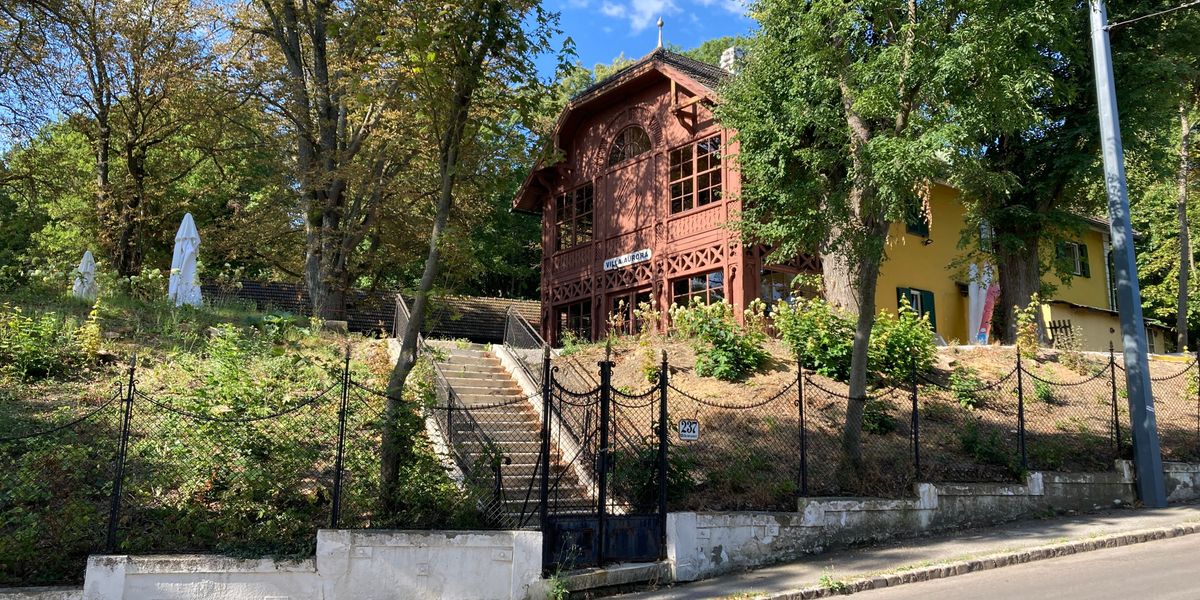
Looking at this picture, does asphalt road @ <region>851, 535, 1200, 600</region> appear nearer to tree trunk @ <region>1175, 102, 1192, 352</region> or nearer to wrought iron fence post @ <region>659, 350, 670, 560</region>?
wrought iron fence post @ <region>659, 350, 670, 560</region>

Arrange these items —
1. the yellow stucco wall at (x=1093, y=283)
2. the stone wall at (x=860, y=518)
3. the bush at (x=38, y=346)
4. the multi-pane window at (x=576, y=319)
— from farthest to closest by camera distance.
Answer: the yellow stucco wall at (x=1093, y=283) < the multi-pane window at (x=576, y=319) < the bush at (x=38, y=346) < the stone wall at (x=860, y=518)

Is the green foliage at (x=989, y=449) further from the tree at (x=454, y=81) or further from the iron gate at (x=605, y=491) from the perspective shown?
the tree at (x=454, y=81)

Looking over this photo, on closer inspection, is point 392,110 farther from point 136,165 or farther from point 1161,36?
point 1161,36

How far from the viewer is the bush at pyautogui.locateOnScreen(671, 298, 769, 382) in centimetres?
1571

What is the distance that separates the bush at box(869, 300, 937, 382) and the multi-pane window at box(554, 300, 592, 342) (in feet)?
30.9

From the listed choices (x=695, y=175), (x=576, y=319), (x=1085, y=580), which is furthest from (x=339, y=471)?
(x=576, y=319)

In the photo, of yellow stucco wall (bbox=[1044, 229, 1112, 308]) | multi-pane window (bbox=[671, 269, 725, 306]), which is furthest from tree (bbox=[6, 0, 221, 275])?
yellow stucco wall (bbox=[1044, 229, 1112, 308])

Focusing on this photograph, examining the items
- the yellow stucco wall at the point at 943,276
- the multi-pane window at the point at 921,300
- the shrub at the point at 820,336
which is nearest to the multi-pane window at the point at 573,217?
the yellow stucco wall at the point at 943,276

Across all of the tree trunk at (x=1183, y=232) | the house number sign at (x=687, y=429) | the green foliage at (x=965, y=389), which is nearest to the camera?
the house number sign at (x=687, y=429)

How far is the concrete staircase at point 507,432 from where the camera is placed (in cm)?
1049

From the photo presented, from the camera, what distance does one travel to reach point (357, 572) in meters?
8.64

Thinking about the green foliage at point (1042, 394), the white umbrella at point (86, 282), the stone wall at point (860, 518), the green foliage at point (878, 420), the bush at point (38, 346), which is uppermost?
the white umbrella at point (86, 282)

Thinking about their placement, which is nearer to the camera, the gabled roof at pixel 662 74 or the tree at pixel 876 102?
the tree at pixel 876 102

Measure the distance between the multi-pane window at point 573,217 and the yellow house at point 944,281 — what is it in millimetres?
8558
